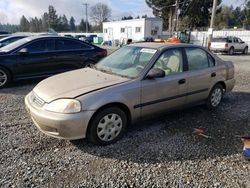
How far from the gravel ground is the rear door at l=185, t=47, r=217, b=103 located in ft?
1.74

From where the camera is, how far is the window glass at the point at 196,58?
4918mm

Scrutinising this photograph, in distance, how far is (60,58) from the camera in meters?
7.93

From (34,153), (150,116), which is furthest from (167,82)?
(34,153)

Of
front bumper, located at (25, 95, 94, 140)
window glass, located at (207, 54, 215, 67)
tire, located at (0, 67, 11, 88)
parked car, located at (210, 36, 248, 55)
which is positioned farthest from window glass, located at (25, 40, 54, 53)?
parked car, located at (210, 36, 248, 55)

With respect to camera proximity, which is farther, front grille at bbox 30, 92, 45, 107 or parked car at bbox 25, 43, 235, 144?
front grille at bbox 30, 92, 45, 107

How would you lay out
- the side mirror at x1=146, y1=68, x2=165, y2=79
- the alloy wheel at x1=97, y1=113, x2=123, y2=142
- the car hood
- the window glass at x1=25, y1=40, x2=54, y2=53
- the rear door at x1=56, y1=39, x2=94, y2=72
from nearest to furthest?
the car hood < the alloy wheel at x1=97, y1=113, x2=123, y2=142 < the side mirror at x1=146, y1=68, x2=165, y2=79 < the window glass at x1=25, y1=40, x2=54, y2=53 < the rear door at x1=56, y1=39, x2=94, y2=72

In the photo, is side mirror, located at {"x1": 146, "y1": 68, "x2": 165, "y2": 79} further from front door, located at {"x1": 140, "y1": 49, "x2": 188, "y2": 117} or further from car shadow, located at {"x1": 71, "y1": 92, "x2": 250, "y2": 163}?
car shadow, located at {"x1": 71, "y1": 92, "x2": 250, "y2": 163}

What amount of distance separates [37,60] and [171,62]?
4511 millimetres

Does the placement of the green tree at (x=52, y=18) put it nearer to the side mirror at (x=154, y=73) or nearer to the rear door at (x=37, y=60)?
the rear door at (x=37, y=60)

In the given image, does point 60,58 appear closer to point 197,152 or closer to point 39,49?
point 39,49

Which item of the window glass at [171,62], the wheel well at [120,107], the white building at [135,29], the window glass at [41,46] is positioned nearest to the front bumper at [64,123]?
the wheel well at [120,107]

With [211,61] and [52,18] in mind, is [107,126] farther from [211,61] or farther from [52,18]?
[52,18]

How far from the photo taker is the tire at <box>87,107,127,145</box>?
3662 millimetres

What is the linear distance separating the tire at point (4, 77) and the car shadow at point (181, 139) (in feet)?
14.1
